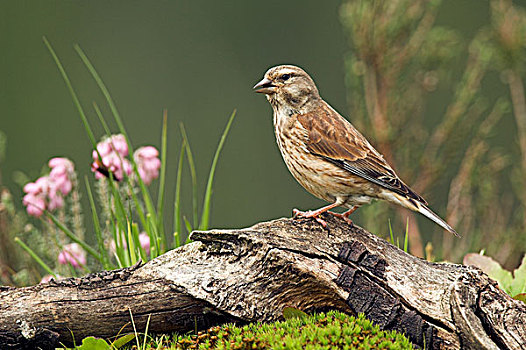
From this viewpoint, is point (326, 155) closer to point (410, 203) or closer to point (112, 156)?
point (410, 203)

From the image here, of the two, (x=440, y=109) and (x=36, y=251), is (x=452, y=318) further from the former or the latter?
(x=440, y=109)

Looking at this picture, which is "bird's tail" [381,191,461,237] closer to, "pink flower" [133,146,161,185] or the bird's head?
the bird's head

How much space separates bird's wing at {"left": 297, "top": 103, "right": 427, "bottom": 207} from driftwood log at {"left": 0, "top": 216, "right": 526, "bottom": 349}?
0.72 meters

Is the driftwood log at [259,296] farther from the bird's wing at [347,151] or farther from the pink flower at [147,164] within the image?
the pink flower at [147,164]

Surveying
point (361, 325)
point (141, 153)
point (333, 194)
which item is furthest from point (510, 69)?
point (361, 325)

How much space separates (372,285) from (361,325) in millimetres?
314

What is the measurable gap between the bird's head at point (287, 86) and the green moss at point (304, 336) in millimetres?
1736

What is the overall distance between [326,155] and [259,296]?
120cm

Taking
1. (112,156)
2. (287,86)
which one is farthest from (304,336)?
(112,156)

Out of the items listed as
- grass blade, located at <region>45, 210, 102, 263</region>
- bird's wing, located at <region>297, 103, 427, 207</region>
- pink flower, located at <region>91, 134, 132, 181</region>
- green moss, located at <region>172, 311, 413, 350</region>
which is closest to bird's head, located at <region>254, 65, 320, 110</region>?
bird's wing, located at <region>297, 103, 427, 207</region>

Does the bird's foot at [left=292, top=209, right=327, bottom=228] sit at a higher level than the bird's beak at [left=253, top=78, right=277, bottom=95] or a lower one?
lower

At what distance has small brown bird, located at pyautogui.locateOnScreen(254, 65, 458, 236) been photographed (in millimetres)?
4383

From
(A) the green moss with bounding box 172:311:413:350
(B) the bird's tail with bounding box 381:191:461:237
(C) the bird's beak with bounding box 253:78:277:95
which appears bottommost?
(A) the green moss with bounding box 172:311:413:350

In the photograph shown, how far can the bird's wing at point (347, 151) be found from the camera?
14.3 ft
